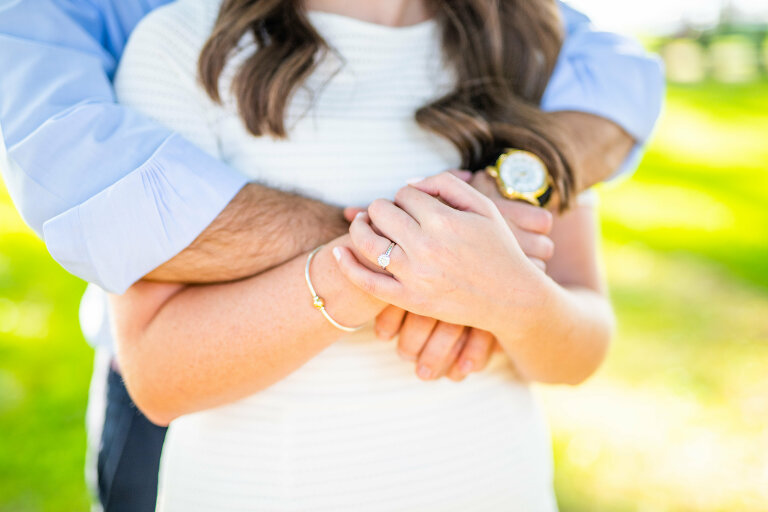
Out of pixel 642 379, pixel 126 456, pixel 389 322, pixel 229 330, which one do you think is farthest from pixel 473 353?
pixel 642 379

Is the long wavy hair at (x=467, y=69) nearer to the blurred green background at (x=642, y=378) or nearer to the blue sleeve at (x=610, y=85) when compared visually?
the blue sleeve at (x=610, y=85)

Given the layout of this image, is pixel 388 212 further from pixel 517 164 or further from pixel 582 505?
pixel 582 505

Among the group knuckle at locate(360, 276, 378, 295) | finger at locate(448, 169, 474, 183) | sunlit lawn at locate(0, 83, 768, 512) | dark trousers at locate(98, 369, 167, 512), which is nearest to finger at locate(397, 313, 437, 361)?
knuckle at locate(360, 276, 378, 295)

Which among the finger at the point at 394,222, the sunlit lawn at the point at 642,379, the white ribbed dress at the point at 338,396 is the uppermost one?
the finger at the point at 394,222

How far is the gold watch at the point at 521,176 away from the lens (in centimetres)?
158

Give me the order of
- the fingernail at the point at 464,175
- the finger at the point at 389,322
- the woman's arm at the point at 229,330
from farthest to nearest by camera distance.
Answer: the fingernail at the point at 464,175 → the finger at the point at 389,322 → the woman's arm at the point at 229,330

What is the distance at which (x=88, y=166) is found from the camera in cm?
135

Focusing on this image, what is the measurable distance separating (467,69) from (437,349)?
754 mm

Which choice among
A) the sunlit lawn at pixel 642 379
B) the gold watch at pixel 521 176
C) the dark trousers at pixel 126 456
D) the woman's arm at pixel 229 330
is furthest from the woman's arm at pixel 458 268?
the sunlit lawn at pixel 642 379

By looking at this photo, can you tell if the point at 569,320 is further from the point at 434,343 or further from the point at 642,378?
the point at 642,378

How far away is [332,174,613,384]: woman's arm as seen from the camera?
1296 millimetres

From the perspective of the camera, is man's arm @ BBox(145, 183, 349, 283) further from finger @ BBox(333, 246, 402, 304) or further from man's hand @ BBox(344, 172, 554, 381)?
finger @ BBox(333, 246, 402, 304)

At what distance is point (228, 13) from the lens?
5.35 ft

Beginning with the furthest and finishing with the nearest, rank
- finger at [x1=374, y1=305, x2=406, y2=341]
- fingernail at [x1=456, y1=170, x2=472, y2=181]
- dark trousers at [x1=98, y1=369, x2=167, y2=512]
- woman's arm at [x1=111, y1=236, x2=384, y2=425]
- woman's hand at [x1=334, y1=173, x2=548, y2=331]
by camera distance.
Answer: dark trousers at [x1=98, y1=369, x2=167, y2=512]
fingernail at [x1=456, y1=170, x2=472, y2=181]
finger at [x1=374, y1=305, x2=406, y2=341]
woman's arm at [x1=111, y1=236, x2=384, y2=425]
woman's hand at [x1=334, y1=173, x2=548, y2=331]
